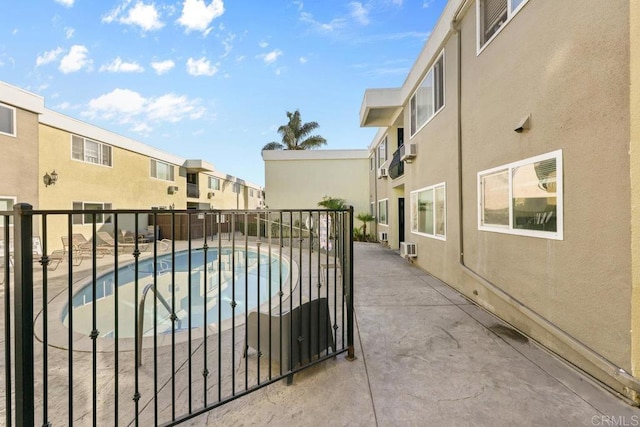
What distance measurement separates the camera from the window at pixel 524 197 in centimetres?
300

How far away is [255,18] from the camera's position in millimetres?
8562

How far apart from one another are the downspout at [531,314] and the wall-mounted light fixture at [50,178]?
13.9 metres

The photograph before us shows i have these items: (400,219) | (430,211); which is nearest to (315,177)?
(400,219)

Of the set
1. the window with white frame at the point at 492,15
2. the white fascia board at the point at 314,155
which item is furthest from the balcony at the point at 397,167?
the white fascia board at the point at 314,155

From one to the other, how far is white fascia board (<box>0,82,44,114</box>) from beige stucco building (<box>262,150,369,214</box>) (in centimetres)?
1017

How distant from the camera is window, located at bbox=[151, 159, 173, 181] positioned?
16.5 meters

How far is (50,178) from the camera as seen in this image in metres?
10.4

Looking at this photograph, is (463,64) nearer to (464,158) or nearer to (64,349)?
(464,158)

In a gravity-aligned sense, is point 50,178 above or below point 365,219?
above

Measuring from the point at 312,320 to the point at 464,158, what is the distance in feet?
13.5

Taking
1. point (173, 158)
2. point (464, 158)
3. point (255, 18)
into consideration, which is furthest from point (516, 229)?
point (173, 158)

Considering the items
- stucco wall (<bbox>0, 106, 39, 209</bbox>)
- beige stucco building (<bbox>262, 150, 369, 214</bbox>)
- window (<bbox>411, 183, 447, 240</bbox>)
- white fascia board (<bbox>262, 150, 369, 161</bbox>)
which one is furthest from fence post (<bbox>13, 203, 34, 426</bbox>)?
white fascia board (<bbox>262, 150, 369, 161</bbox>)
